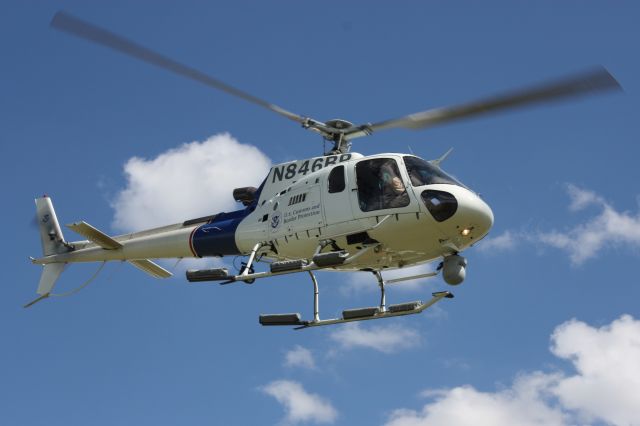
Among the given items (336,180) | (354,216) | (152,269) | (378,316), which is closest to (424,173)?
(354,216)

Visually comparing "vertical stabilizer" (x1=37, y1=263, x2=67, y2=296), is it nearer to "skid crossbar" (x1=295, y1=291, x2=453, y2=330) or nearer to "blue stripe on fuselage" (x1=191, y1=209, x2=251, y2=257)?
"blue stripe on fuselage" (x1=191, y1=209, x2=251, y2=257)

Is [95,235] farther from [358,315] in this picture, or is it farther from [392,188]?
[392,188]

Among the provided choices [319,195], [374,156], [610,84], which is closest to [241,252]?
[319,195]

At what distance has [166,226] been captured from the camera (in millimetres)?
22859

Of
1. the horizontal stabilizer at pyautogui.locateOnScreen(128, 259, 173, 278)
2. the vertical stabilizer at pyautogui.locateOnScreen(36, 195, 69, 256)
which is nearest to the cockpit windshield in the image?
the horizontal stabilizer at pyautogui.locateOnScreen(128, 259, 173, 278)

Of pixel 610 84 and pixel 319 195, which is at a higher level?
pixel 319 195

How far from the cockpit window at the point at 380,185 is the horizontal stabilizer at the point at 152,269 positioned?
8.56m

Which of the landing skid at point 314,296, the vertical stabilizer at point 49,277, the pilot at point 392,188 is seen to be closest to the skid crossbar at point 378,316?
the landing skid at point 314,296

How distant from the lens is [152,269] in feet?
81.9

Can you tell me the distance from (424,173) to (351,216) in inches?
71.4

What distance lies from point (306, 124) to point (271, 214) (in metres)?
2.33

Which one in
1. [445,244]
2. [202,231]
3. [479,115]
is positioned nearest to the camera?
[479,115]

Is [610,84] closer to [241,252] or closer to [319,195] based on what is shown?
[319,195]

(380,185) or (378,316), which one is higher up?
(380,185)
